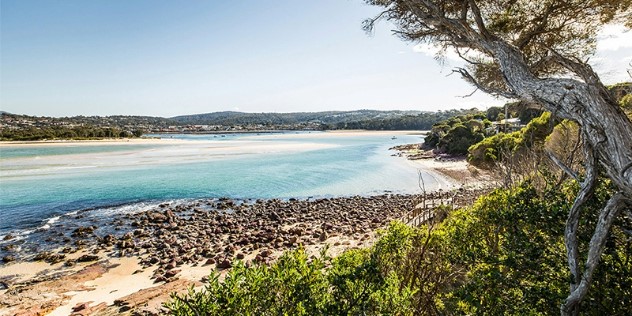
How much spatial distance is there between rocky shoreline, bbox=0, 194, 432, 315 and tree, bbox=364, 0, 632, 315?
5.79 metres

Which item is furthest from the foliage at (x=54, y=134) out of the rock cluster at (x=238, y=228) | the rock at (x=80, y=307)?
the rock at (x=80, y=307)

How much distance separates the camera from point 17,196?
78.7 ft

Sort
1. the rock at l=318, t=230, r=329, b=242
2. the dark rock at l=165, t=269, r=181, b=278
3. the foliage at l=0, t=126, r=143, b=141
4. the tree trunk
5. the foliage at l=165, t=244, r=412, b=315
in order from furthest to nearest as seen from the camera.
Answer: the foliage at l=0, t=126, r=143, b=141 < the rock at l=318, t=230, r=329, b=242 < the dark rock at l=165, t=269, r=181, b=278 < the tree trunk < the foliage at l=165, t=244, r=412, b=315

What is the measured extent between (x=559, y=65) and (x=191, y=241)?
49.4 ft

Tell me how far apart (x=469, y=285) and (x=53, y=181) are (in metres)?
36.5

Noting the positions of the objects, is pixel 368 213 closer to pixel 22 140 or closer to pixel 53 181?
pixel 53 181

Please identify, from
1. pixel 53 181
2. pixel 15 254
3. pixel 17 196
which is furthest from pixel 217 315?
pixel 53 181

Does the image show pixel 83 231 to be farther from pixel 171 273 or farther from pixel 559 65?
pixel 559 65

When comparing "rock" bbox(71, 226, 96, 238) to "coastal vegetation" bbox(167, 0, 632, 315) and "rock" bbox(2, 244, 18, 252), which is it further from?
"coastal vegetation" bbox(167, 0, 632, 315)

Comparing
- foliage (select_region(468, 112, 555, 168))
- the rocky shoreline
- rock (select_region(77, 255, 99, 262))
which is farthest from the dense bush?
foliage (select_region(468, 112, 555, 168))

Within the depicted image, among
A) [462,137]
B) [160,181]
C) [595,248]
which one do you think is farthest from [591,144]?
[462,137]

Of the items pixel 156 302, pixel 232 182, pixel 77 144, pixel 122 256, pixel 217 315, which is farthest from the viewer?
pixel 77 144

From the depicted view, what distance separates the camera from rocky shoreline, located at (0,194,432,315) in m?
10.8

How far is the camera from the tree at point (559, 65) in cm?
316
